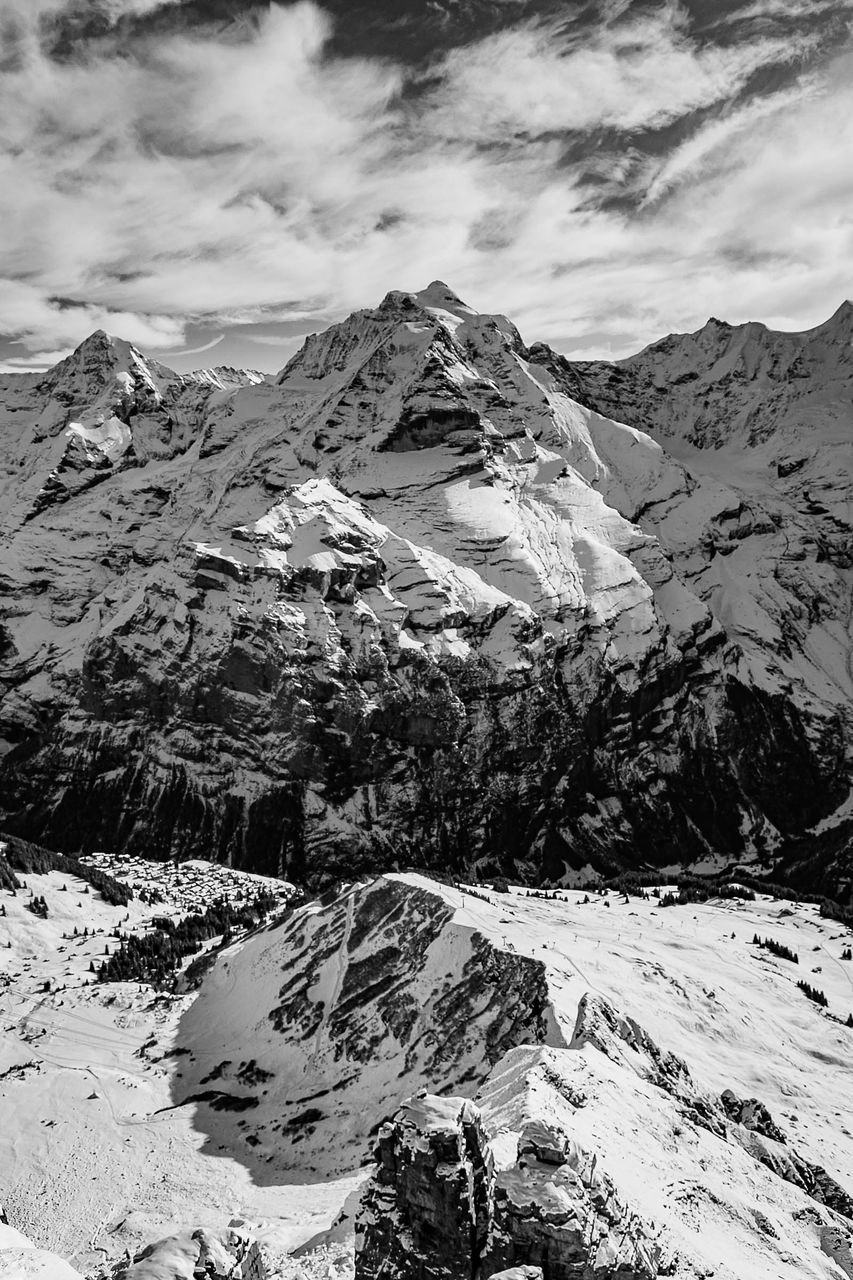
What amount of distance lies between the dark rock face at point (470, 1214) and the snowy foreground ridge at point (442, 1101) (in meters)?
0.11

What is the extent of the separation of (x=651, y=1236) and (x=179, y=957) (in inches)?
4957

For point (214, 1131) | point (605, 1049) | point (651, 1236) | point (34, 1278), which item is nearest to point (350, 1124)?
point (214, 1131)

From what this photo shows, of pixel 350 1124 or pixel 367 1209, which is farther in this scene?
pixel 350 1124

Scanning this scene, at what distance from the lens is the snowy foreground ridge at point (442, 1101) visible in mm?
45656

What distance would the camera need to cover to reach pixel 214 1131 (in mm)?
101438

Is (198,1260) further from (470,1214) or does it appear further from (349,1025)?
(349,1025)

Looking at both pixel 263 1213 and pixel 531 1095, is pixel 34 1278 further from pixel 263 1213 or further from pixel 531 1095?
pixel 263 1213

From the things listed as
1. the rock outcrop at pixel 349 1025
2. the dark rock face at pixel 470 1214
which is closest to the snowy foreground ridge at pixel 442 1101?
the dark rock face at pixel 470 1214

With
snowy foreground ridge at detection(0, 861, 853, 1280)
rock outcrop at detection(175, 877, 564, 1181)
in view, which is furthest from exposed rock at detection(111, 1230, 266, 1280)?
rock outcrop at detection(175, 877, 564, 1181)

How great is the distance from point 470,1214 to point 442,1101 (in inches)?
202

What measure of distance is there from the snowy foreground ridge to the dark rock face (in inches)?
Result: 4.2

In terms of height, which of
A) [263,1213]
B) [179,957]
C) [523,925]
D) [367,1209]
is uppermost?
[367,1209]

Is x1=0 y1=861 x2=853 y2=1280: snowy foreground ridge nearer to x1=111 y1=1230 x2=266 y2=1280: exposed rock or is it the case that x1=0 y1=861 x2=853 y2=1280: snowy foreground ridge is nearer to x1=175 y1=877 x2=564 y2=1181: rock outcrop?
x1=111 y1=1230 x2=266 y2=1280: exposed rock

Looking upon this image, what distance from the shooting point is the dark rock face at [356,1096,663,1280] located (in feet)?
145
